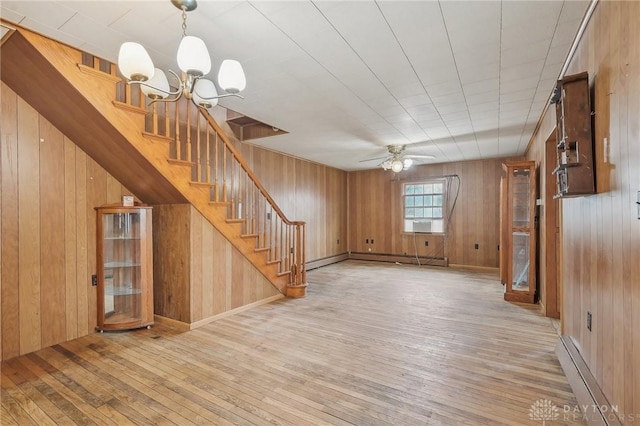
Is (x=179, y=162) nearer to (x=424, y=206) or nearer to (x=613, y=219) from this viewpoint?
(x=613, y=219)

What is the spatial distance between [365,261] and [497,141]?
4529mm

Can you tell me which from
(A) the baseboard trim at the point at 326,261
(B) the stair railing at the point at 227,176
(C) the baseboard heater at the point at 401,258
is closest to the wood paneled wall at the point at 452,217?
(C) the baseboard heater at the point at 401,258

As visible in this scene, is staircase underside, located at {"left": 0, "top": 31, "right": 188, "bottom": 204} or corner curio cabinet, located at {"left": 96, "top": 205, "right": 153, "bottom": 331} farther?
corner curio cabinet, located at {"left": 96, "top": 205, "right": 153, "bottom": 331}

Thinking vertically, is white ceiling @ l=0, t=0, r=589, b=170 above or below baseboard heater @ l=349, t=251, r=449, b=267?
above

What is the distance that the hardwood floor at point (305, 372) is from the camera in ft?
6.41

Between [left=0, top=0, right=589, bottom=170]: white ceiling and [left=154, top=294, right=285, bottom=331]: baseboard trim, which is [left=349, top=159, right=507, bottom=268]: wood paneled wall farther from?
[left=154, top=294, right=285, bottom=331]: baseboard trim

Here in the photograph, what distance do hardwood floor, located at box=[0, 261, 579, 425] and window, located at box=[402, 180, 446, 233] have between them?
153 inches

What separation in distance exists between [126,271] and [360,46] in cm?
357

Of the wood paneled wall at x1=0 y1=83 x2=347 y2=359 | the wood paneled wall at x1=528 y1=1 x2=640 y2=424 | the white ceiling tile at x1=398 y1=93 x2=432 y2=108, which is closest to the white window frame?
the white ceiling tile at x1=398 y1=93 x2=432 y2=108

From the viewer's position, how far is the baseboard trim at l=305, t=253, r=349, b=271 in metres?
7.20

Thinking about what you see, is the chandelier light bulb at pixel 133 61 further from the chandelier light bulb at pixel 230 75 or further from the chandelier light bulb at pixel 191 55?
the chandelier light bulb at pixel 230 75

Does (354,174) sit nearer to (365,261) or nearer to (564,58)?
(365,261)

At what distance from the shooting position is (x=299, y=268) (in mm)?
4836

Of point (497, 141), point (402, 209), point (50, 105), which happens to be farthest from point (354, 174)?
point (50, 105)
